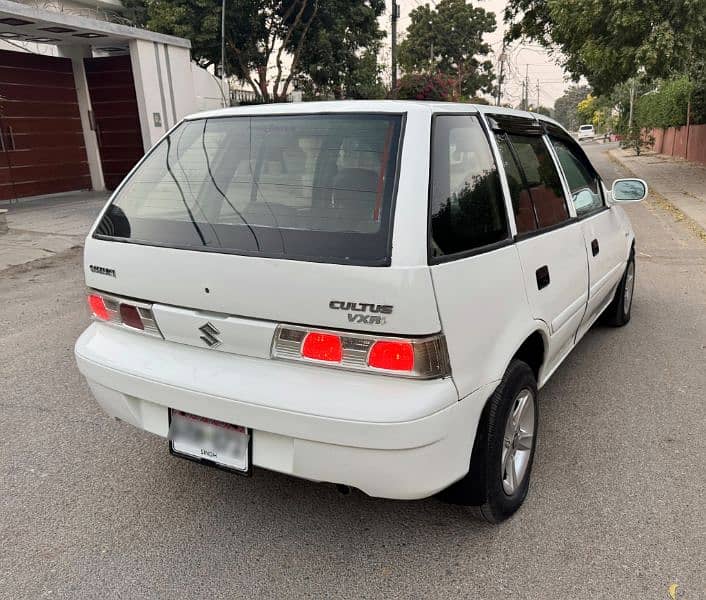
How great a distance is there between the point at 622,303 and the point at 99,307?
13.0ft

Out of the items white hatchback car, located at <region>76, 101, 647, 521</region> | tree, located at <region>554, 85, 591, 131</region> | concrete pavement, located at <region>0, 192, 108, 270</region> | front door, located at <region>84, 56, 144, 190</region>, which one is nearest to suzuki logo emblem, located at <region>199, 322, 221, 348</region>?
white hatchback car, located at <region>76, 101, 647, 521</region>

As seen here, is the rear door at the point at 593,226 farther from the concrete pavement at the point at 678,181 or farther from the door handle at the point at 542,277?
the concrete pavement at the point at 678,181

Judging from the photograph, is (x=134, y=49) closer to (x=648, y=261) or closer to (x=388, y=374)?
(x=648, y=261)

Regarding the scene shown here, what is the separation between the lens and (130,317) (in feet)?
8.27

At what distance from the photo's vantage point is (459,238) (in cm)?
221

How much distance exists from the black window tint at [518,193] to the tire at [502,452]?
26.0 inches

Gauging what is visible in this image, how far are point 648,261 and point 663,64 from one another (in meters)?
7.22

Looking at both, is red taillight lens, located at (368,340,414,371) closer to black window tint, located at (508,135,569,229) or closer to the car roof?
the car roof

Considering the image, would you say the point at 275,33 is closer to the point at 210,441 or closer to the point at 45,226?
the point at 45,226

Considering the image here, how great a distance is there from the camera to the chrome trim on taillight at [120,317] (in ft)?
7.98

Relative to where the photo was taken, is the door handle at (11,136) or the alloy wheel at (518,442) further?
the door handle at (11,136)

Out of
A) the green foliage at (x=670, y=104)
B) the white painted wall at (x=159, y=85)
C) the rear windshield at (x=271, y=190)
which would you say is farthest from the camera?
the green foliage at (x=670, y=104)

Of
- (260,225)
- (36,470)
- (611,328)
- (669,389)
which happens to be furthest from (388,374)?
(611,328)

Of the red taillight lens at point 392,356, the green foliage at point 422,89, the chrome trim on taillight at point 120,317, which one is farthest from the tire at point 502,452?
the green foliage at point 422,89
